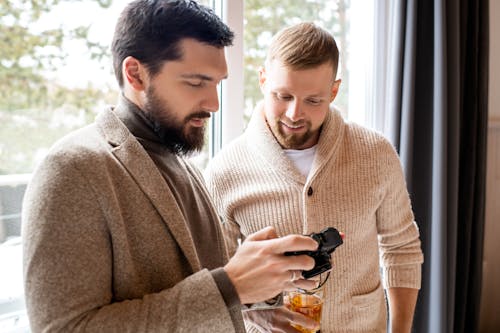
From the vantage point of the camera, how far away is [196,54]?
2.93 feet

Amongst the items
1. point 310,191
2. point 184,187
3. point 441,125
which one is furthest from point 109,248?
point 441,125

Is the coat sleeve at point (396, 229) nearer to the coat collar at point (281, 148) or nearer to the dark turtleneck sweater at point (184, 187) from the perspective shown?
the coat collar at point (281, 148)

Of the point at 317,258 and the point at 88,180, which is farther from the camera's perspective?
the point at 317,258

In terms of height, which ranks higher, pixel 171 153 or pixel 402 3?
pixel 402 3

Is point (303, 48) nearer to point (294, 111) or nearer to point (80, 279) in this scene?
point (294, 111)

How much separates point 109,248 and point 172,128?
0.29 meters

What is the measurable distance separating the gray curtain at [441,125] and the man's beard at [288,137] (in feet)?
2.65

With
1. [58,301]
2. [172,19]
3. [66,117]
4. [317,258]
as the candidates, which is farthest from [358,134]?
[58,301]

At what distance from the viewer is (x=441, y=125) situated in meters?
1.90

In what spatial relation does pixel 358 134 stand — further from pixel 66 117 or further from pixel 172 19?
pixel 66 117

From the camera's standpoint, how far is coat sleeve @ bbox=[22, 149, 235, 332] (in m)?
0.67

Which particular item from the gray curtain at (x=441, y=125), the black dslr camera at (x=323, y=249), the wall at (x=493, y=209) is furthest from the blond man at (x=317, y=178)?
the wall at (x=493, y=209)

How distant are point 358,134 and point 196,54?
63 cm

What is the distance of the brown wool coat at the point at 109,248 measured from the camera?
0.67 m
